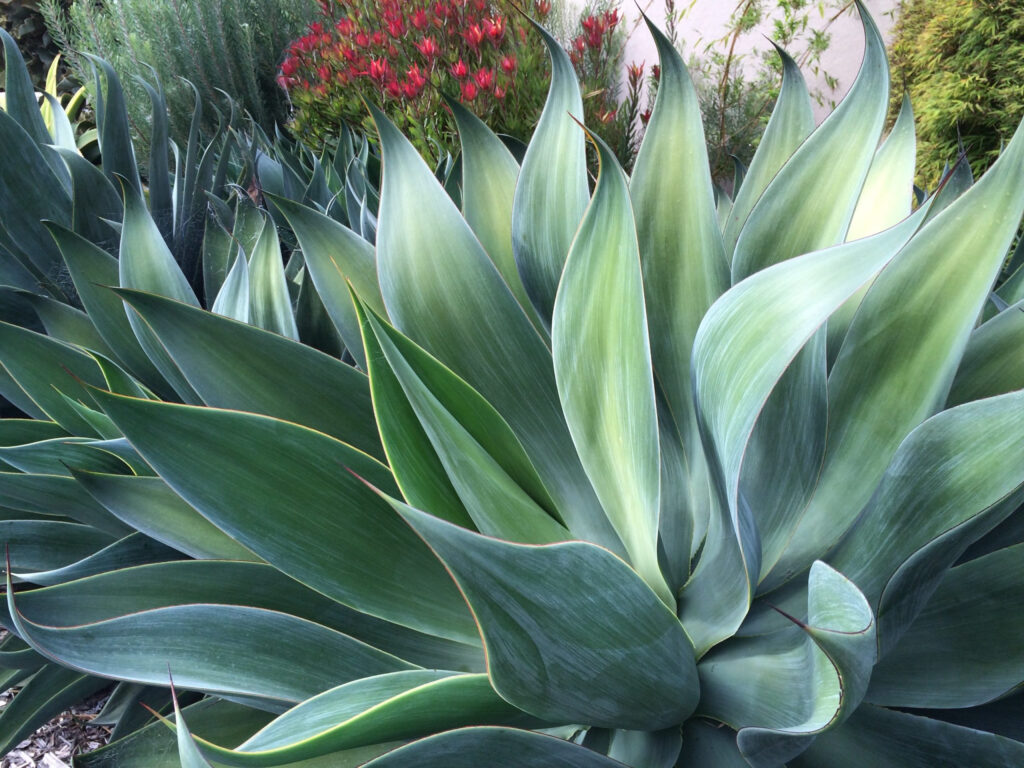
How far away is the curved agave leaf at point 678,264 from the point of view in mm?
856

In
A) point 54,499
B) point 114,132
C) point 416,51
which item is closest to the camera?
point 54,499

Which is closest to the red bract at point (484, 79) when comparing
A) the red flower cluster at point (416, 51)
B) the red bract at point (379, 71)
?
the red flower cluster at point (416, 51)

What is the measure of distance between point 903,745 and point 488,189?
0.79 meters

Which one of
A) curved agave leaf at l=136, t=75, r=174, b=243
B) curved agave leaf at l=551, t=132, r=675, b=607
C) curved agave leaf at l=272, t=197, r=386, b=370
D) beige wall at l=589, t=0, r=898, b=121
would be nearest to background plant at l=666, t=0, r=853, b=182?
beige wall at l=589, t=0, r=898, b=121

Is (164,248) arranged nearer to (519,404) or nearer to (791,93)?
(519,404)

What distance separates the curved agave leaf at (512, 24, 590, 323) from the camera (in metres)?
0.92

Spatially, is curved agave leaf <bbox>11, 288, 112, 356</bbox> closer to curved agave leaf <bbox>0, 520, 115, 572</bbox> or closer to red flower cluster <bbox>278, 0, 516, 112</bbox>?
curved agave leaf <bbox>0, 520, 115, 572</bbox>

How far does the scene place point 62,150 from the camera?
62.9 inches

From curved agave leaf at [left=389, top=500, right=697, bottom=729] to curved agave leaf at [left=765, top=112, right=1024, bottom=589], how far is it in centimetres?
23

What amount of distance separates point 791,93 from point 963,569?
66cm

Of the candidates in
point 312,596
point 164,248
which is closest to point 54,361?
point 164,248

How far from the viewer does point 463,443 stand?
0.70 m

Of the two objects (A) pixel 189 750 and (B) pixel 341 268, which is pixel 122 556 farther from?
(A) pixel 189 750

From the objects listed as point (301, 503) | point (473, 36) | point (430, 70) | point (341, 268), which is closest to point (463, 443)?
point (301, 503)
